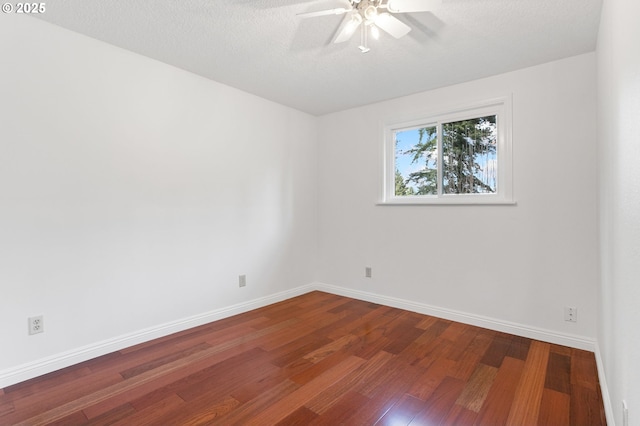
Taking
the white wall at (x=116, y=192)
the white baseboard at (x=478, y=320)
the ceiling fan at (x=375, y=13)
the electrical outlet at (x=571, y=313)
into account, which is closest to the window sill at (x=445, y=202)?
the electrical outlet at (x=571, y=313)

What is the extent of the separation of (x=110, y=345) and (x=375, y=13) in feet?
9.87

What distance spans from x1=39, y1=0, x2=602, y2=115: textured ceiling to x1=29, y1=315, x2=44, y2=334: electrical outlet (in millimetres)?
2001

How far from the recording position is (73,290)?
89.3 inches

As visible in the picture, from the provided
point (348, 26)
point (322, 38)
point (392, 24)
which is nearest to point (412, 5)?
point (392, 24)

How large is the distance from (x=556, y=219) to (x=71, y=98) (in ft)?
12.7

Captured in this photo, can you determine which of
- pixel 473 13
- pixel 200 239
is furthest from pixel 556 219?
pixel 200 239

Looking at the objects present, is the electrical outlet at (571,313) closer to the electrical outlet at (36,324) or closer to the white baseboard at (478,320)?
the white baseboard at (478,320)

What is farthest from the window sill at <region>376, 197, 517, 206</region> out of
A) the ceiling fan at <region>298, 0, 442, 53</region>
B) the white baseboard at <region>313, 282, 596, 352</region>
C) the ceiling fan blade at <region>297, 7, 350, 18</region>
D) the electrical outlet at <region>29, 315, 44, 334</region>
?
the electrical outlet at <region>29, 315, 44, 334</region>

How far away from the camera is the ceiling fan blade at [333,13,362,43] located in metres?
1.94

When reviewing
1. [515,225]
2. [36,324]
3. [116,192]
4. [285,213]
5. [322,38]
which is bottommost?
[36,324]

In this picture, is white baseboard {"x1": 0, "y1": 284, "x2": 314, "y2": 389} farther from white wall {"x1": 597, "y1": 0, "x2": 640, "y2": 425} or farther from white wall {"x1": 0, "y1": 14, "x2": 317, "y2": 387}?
white wall {"x1": 597, "y1": 0, "x2": 640, "y2": 425}

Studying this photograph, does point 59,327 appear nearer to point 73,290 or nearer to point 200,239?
point 73,290

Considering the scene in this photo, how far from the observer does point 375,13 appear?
1.90 m

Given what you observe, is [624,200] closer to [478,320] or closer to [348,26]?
[348,26]
